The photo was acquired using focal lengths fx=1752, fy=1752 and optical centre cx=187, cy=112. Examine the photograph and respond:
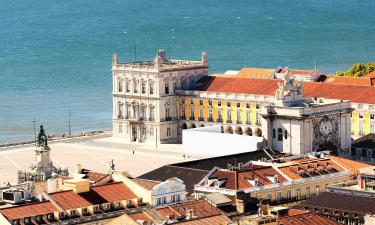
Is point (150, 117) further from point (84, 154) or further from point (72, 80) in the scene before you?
point (72, 80)

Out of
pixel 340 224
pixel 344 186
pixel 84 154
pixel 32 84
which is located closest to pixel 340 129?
pixel 84 154

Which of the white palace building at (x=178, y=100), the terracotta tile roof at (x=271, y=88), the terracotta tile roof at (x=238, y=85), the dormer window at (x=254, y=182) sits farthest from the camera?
the terracotta tile roof at (x=238, y=85)

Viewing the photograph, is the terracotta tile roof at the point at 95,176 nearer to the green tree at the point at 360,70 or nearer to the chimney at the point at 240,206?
the chimney at the point at 240,206

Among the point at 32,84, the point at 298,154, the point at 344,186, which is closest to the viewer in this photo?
the point at 344,186

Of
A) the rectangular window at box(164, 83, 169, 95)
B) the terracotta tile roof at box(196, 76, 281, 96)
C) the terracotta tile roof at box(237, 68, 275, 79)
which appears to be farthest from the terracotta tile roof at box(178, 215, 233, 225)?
the terracotta tile roof at box(237, 68, 275, 79)

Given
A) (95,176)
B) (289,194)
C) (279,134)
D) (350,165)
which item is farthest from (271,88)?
(95,176)

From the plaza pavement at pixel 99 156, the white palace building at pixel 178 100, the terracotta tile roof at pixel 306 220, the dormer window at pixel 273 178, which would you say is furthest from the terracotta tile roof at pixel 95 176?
the white palace building at pixel 178 100
